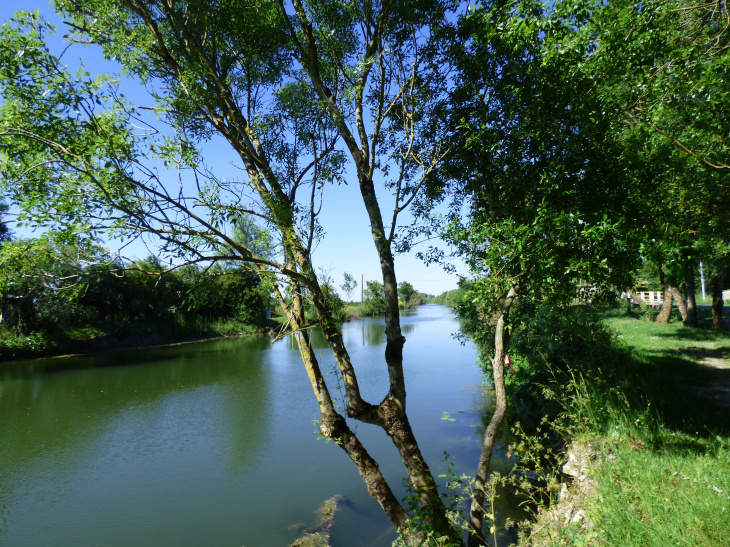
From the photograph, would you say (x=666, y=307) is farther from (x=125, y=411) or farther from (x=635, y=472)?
(x=125, y=411)

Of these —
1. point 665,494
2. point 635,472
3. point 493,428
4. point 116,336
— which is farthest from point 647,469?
point 116,336

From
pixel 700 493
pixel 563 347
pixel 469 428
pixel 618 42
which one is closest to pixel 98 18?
pixel 618 42

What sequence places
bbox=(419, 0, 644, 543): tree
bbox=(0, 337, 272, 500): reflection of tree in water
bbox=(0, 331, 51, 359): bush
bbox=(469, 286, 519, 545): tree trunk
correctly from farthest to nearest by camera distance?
1. bbox=(0, 331, 51, 359): bush
2. bbox=(0, 337, 272, 500): reflection of tree in water
3. bbox=(469, 286, 519, 545): tree trunk
4. bbox=(419, 0, 644, 543): tree

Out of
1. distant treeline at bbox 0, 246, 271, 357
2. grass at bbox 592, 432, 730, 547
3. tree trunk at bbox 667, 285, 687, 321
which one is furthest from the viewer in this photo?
distant treeline at bbox 0, 246, 271, 357

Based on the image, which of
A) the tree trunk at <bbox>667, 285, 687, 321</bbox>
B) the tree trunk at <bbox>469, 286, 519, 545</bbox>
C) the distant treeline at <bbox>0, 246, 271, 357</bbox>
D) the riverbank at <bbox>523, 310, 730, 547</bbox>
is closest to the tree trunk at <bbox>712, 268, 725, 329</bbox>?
the tree trunk at <bbox>667, 285, 687, 321</bbox>

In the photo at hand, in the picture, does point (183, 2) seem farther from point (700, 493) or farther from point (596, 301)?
point (700, 493)

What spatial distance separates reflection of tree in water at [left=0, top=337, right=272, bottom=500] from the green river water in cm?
5

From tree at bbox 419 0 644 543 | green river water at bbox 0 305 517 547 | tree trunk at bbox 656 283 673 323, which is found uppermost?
tree at bbox 419 0 644 543

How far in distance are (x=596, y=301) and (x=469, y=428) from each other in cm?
587

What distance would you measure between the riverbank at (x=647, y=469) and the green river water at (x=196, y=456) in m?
2.25

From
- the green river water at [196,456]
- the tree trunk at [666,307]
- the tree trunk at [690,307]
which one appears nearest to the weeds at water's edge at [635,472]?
the green river water at [196,456]

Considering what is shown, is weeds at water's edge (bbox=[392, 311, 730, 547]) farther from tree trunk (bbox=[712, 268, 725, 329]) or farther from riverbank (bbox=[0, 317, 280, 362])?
riverbank (bbox=[0, 317, 280, 362])

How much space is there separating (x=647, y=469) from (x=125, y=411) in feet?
41.6

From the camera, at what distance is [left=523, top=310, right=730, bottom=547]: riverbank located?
2.74 metres
